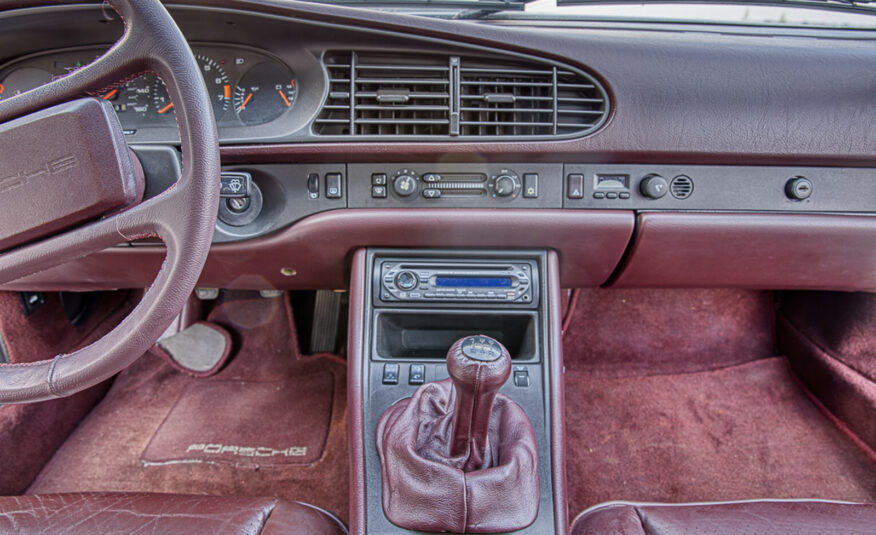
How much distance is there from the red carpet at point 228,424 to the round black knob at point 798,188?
154cm

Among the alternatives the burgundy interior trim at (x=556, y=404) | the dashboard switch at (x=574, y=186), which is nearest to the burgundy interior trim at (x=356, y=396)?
the burgundy interior trim at (x=556, y=404)

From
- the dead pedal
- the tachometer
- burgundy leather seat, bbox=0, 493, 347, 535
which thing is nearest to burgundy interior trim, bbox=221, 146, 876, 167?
the tachometer

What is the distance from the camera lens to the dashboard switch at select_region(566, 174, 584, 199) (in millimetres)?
1412

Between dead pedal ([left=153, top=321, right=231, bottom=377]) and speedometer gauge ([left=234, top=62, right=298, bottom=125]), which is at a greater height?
speedometer gauge ([left=234, top=62, right=298, bottom=125])

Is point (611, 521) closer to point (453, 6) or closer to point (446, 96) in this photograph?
point (446, 96)

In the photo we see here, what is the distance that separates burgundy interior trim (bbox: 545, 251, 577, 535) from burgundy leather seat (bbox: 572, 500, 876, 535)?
0.28 feet

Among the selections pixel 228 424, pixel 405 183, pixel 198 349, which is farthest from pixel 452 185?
pixel 198 349

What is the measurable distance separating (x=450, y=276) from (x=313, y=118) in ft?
1.75

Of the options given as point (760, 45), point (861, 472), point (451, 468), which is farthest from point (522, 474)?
point (861, 472)

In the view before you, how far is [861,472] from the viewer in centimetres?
176

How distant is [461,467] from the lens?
111 cm

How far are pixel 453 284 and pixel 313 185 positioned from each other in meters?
0.45

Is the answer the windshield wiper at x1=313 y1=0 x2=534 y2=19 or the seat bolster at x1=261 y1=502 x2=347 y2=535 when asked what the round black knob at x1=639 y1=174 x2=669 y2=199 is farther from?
the seat bolster at x1=261 y1=502 x2=347 y2=535

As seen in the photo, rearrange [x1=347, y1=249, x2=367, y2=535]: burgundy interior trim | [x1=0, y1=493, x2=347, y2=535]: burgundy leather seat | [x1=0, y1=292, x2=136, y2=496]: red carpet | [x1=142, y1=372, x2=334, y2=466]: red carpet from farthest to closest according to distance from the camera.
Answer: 1. [x1=142, y1=372, x2=334, y2=466]: red carpet
2. [x1=0, y1=292, x2=136, y2=496]: red carpet
3. [x1=347, y1=249, x2=367, y2=535]: burgundy interior trim
4. [x1=0, y1=493, x2=347, y2=535]: burgundy leather seat
